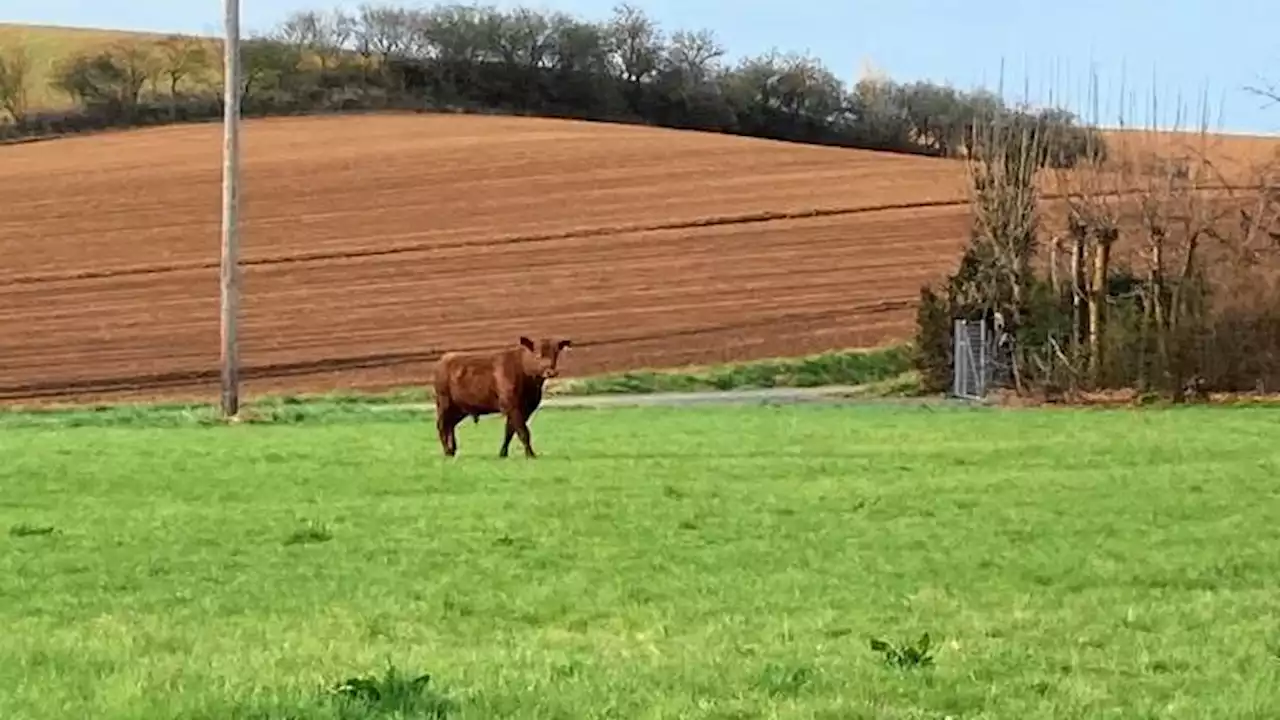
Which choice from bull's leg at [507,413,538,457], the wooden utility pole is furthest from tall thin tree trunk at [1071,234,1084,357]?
bull's leg at [507,413,538,457]

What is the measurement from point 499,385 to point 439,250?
3689cm

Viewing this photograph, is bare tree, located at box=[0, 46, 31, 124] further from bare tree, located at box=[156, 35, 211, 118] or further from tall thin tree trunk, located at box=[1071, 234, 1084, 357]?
tall thin tree trunk, located at box=[1071, 234, 1084, 357]

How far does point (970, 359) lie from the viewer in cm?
4331

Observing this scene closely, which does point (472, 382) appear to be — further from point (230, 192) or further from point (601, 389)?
point (601, 389)

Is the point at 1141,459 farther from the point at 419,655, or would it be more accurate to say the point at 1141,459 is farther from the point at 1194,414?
the point at 419,655

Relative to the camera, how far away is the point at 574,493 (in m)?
17.5

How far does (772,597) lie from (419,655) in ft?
9.24

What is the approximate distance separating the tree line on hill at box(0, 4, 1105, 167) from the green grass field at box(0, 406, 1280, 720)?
5992 cm

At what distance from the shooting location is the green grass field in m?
7.55

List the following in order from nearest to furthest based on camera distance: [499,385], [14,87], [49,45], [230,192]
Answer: [499,385]
[230,192]
[14,87]
[49,45]

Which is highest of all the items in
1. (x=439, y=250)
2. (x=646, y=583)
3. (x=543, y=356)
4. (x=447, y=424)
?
(x=543, y=356)

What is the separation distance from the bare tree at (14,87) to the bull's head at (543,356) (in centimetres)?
6005

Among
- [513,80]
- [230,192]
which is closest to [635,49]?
[513,80]

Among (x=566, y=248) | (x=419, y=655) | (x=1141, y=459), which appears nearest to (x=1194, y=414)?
(x=1141, y=459)
